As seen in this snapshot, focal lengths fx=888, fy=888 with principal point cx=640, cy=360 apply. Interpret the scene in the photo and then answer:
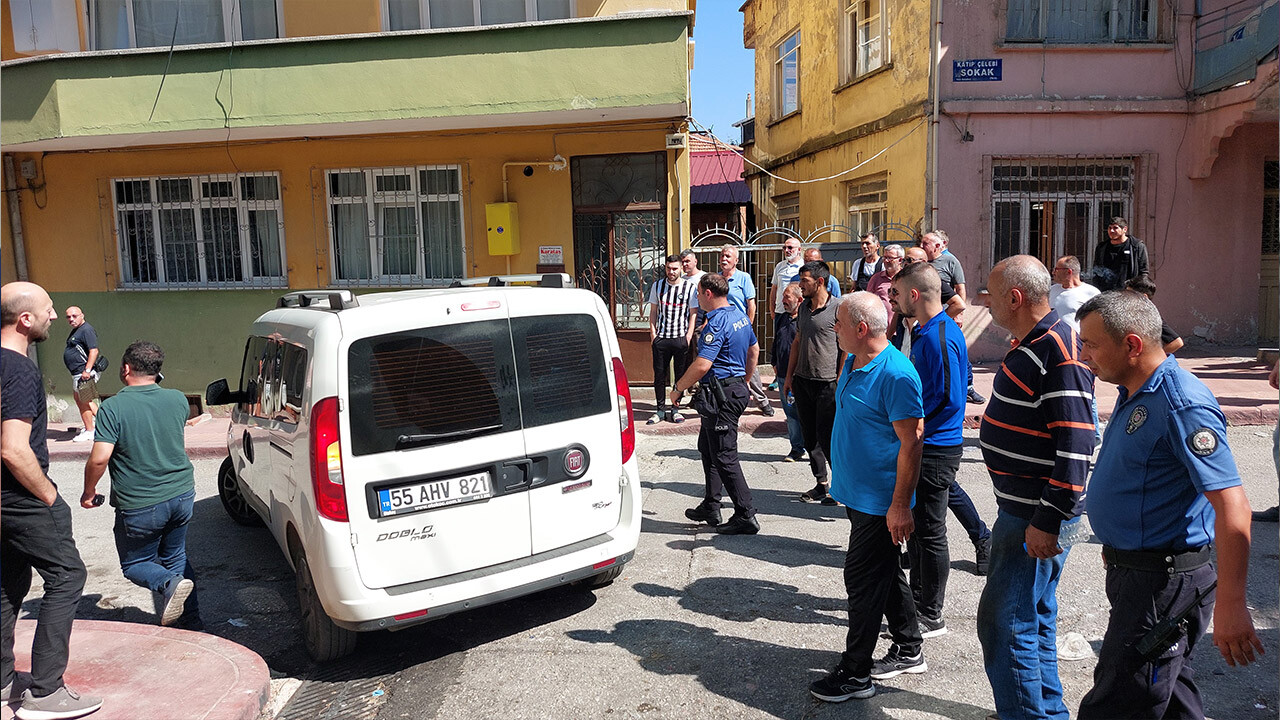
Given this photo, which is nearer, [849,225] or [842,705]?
[842,705]

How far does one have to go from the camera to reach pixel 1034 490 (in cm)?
330

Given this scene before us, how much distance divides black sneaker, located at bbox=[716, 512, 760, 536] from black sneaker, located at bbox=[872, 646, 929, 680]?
2.10 m

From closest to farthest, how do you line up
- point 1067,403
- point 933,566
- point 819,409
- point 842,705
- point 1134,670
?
point 1134,670
point 1067,403
point 842,705
point 933,566
point 819,409

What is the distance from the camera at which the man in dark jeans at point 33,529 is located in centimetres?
361

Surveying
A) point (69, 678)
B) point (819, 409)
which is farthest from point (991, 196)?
point (69, 678)

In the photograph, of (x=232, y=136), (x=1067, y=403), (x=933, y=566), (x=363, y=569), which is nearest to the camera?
(x=1067, y=403)

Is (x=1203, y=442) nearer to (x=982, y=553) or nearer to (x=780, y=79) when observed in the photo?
(x=982, y=553)

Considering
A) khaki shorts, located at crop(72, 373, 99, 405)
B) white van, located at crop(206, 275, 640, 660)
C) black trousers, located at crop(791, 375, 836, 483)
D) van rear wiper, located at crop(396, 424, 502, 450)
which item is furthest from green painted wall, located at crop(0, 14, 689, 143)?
van rear wiper, located at crop(396, 424, 502, 450)

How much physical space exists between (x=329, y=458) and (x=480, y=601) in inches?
39.2

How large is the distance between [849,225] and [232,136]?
10.2 m

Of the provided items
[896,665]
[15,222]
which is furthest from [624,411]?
[15,222]

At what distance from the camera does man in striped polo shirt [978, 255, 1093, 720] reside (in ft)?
10.6

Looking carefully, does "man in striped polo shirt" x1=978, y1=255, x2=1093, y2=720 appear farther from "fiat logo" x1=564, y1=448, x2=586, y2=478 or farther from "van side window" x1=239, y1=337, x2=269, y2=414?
"van side window" x1=239, y1=337, x2=269, y2=414

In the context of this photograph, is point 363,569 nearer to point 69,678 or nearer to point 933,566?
point 69,678
